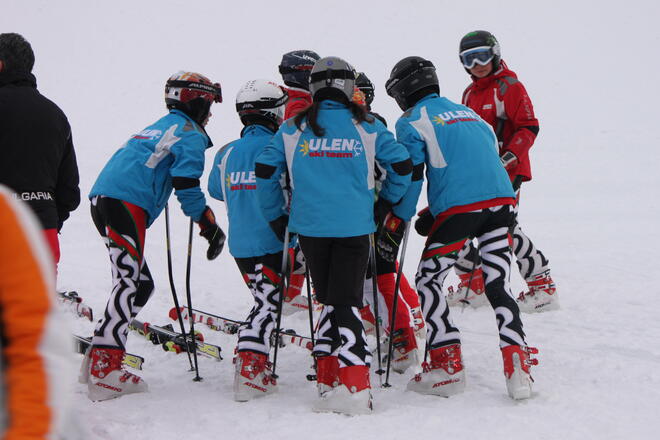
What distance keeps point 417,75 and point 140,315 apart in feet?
11.5

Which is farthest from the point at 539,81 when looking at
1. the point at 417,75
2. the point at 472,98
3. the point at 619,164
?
the point at 417,75

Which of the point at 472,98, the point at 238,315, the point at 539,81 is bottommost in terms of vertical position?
the point at 238,315

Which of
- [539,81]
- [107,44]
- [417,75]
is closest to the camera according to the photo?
[417,75]

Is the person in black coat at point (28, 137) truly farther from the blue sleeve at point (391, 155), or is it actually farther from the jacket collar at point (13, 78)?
the blue sleeve at point (391, 155)

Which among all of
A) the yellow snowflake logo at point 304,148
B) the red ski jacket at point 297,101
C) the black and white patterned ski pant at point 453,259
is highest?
the red ski jacket at point 297,101

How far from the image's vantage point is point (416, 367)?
15.1 feet

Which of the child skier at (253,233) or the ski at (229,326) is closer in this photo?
the child skier at (253,233)

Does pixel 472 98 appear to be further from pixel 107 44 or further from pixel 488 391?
pixel 107 44

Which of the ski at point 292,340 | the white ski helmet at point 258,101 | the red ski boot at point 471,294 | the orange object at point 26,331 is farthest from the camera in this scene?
the red ski boot at point 471,294

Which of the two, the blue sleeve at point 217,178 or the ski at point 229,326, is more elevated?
the blue sleeve at point 217,178

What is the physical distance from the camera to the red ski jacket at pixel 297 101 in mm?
5504

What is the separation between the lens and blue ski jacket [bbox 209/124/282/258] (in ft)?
14.1

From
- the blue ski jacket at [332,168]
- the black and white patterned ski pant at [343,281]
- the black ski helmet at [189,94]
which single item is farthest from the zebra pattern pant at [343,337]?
the black ski helmet at [189,94]

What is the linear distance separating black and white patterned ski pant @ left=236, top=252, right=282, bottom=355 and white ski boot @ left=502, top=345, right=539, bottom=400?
146cm
